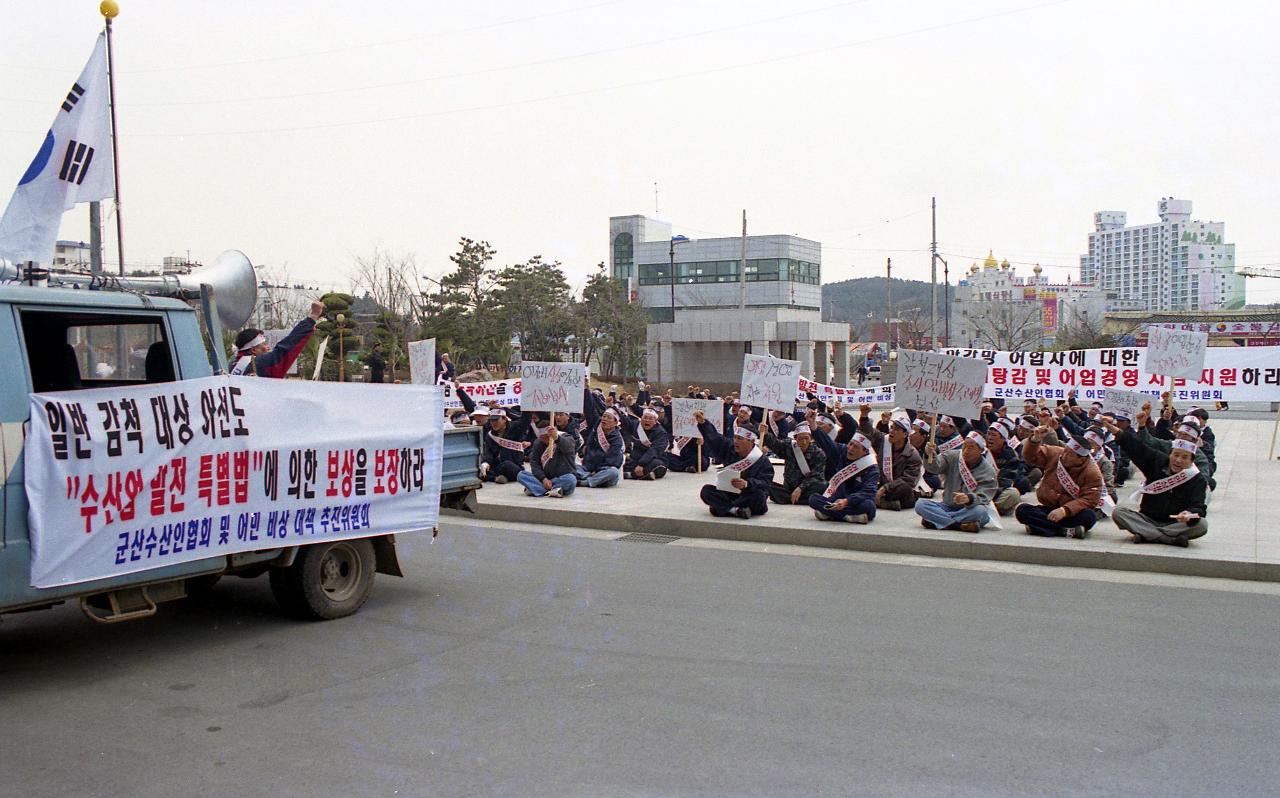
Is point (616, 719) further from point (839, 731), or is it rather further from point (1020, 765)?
point (1020, 765)

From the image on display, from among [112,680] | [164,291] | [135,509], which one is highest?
[164,291]

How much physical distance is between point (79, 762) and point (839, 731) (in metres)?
3.87

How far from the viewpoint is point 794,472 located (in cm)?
1488

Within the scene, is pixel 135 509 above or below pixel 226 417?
below

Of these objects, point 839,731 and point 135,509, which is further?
point 135,509

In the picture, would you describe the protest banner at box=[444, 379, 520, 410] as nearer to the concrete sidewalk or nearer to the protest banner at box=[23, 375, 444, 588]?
the concrete sidewalk

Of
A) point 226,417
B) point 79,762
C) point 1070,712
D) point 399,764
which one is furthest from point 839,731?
point 226,417

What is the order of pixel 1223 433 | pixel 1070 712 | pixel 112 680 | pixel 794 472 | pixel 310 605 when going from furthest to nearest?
1. pixel 1223 433
2. pixel 794 472
3. pixel 310 605
4. pixel 112 680
5. pixel 1070 712

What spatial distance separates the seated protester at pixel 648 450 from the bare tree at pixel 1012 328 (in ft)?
208

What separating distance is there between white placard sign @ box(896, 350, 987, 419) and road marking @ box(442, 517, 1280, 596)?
2.41m

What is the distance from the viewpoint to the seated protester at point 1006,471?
1345cm

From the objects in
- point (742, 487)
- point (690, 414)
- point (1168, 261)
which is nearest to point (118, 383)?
point (742, 487)

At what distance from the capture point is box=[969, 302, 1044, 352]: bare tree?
8110cm

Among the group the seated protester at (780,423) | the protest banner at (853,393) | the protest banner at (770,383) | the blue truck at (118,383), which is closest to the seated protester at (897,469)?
the protest banner at (770,383)
